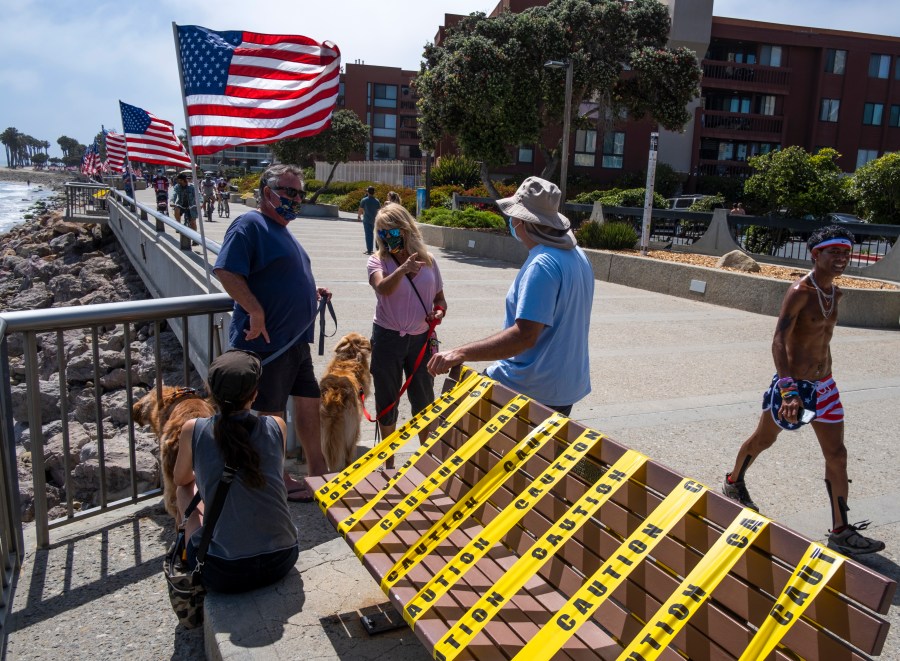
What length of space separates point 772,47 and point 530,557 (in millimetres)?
55651

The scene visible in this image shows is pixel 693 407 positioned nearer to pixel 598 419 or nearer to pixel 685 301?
pixel 598 419

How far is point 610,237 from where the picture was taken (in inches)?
672

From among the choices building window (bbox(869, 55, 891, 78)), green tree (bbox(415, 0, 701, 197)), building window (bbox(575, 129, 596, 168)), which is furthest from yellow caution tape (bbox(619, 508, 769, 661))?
building window (bbox(869, 55, 891, 78))

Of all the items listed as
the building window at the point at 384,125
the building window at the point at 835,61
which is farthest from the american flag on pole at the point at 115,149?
the building window at the point at 384,125

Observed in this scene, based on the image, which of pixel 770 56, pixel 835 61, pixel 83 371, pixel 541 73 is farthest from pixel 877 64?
pixel 83 371

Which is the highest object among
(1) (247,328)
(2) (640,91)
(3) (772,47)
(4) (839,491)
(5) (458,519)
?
(3) (772,47)

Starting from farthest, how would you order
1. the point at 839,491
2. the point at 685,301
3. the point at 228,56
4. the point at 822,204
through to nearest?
the point at 822,204 < the point at 685,301 < the point at 228,56 < the point at 839,491

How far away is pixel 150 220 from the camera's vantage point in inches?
675

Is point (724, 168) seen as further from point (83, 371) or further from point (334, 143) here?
point (83, 371)

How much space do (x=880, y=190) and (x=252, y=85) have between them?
76.5 feet

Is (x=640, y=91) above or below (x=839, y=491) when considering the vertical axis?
above

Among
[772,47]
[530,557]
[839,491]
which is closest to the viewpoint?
[530,557]

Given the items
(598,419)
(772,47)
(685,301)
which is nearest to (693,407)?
(598,419)

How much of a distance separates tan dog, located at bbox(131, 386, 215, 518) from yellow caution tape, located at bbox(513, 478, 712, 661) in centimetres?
243
